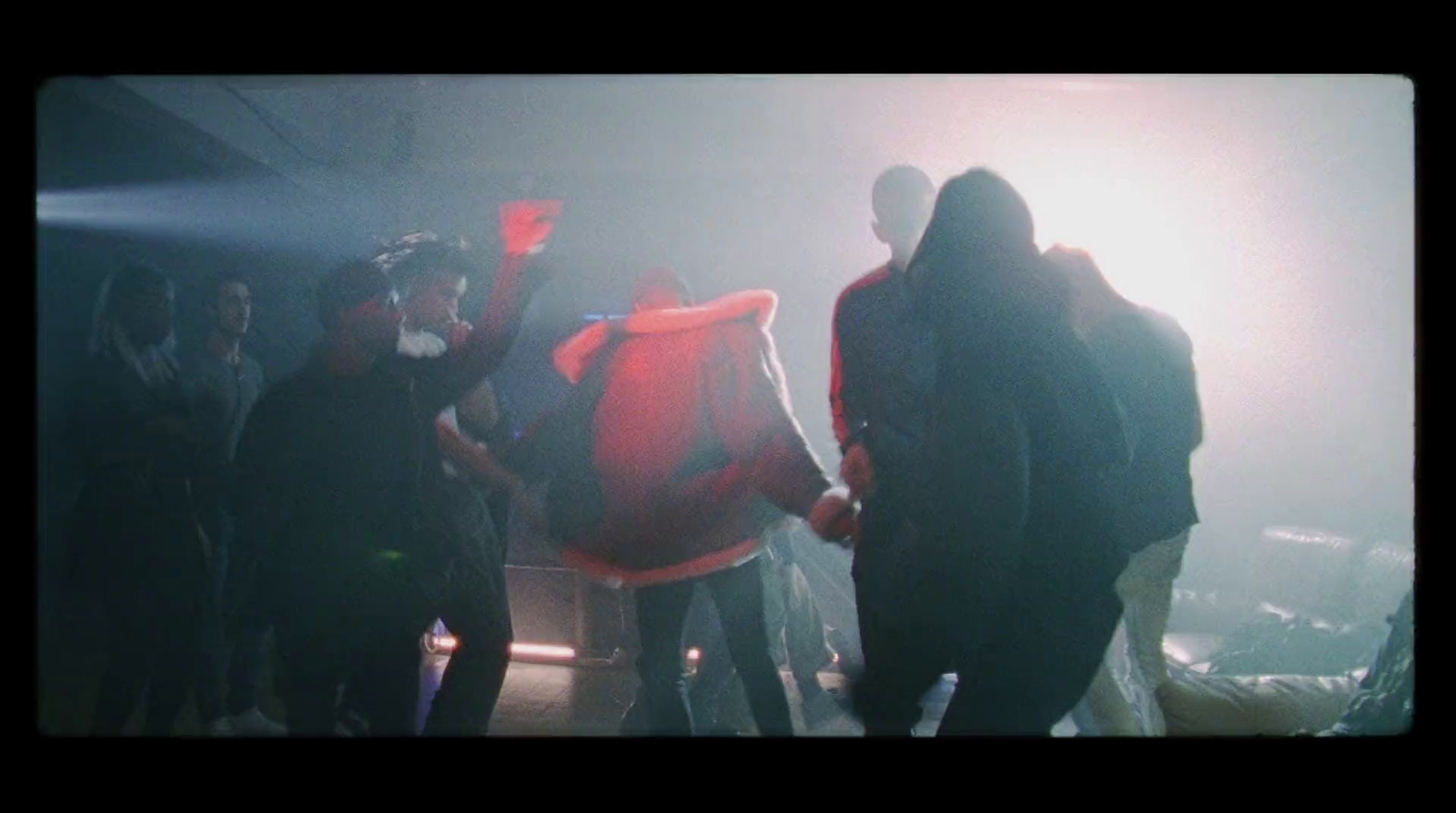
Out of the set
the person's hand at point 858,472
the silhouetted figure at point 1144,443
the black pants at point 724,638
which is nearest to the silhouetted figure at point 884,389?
the person's hand at point 858,472

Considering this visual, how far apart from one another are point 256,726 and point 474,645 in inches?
22.6

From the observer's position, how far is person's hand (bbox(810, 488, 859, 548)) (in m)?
1.80

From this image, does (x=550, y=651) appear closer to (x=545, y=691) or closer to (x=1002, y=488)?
(x=545, y=691)

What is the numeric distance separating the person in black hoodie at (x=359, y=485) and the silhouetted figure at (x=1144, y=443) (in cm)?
132

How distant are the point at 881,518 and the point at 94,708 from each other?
6.55 feet

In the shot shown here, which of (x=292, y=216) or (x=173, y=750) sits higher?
(x=292, y=216)

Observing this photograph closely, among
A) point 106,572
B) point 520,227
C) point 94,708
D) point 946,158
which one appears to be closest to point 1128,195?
point 946,158

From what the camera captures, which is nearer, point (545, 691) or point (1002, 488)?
point (1002, 488)

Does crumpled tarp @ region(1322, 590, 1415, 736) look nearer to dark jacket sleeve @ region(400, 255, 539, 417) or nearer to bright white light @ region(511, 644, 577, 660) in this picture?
bright white light @ region(511, 644, 577, 660)

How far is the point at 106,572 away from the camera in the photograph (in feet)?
6.21

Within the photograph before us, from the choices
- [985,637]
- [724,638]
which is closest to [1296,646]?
[985,637]

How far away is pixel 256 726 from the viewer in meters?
1.89

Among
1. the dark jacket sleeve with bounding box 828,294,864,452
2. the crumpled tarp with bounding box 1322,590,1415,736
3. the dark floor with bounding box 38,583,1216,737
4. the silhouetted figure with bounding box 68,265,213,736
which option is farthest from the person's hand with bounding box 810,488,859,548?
the silhouetted figure with bounding box 68,265,213,736
